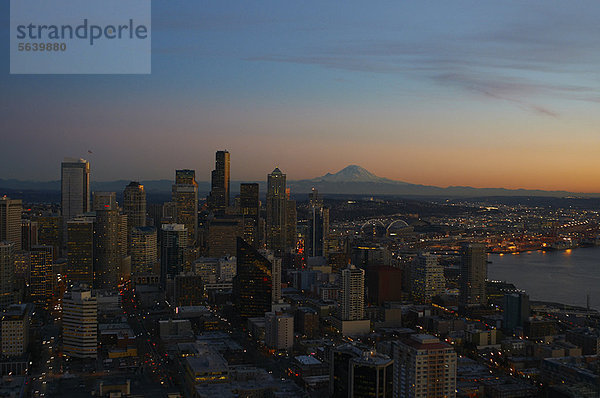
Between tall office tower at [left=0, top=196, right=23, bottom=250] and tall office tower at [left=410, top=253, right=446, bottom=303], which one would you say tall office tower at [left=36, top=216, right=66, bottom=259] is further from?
tall office tower at [left=410, top=253, right=446, bottom=303]

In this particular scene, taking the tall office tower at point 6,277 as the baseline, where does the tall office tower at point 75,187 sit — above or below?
above

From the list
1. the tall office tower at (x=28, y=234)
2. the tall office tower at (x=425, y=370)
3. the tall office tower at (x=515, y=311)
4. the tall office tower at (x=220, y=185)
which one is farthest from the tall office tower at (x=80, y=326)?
the tall office tower at (x=220, y=185)

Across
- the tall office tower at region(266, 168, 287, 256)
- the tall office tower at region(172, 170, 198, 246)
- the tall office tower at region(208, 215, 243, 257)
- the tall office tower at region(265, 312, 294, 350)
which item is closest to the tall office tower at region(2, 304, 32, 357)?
→ the tall office tower at region(265, 312, 294, 350)

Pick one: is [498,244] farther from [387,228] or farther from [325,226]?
[325,226]

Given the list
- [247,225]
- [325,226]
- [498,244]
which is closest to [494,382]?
[325,226]

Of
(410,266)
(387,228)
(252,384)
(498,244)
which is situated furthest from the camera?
(387,228)

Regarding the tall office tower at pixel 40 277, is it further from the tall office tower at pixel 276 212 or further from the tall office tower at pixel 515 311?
the tall office tower at pixel 515 311

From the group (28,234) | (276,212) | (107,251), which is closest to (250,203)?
(276,212)
